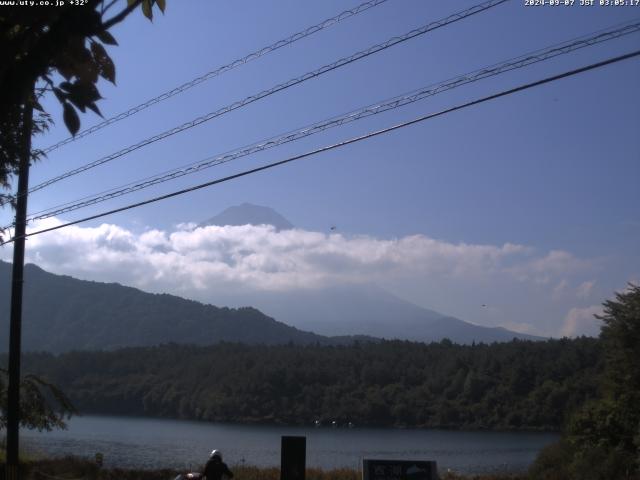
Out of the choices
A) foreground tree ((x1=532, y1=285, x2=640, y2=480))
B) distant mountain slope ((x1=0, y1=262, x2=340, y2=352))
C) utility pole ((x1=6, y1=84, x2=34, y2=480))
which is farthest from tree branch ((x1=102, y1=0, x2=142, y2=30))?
distant mountain slope ((x1=0, y1=262, x2=340, y2=352))

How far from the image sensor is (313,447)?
157 ft

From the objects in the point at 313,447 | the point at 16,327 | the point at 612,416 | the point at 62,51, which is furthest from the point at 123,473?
the point at 313,447

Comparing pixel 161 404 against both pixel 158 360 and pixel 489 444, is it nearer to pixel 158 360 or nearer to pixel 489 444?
pixel 158 360

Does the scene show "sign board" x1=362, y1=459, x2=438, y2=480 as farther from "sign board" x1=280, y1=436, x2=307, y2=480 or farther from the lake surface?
the lake surface

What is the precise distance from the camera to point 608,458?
23.6 meters

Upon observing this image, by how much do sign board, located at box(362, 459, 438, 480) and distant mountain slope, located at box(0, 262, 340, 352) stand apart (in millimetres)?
145171

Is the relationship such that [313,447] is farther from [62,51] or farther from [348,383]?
[62,51]

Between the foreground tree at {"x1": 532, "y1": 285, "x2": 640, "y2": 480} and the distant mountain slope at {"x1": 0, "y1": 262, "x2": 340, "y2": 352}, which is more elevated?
the distant mountain slope at {"x1": 0, "y1": 262, "x2": 340, "y2": 352}

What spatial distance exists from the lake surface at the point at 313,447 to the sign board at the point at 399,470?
15084 millimetres

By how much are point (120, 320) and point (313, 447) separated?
134m

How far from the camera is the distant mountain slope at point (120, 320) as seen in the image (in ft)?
534

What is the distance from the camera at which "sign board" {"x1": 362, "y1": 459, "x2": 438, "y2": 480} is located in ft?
41.7

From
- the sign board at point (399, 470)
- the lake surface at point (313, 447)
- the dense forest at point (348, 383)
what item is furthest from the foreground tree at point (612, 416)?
the dense forest at point (348, 383)

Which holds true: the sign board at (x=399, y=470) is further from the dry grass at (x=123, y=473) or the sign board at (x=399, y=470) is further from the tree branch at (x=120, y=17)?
the tree branch at (x=120, y=17)
